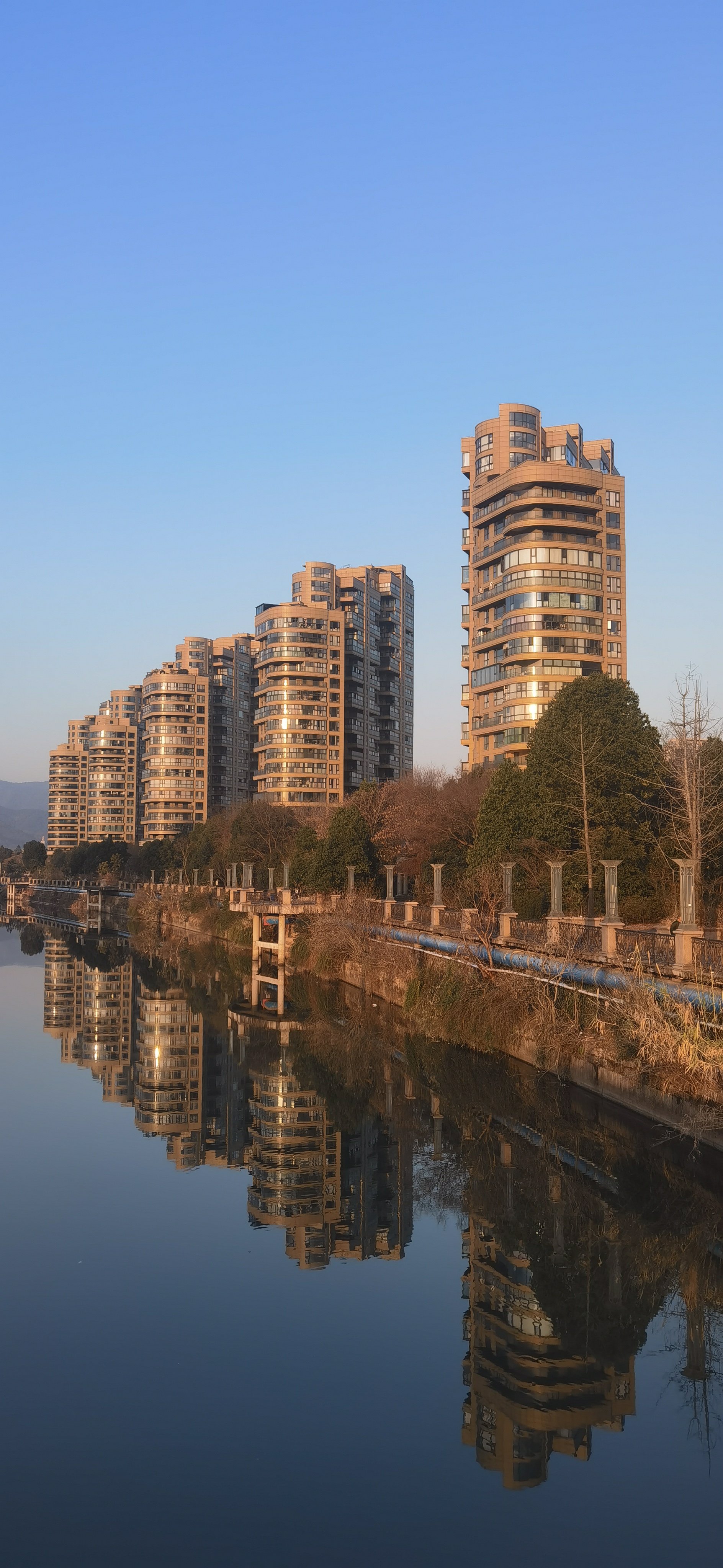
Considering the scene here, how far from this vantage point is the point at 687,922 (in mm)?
22875

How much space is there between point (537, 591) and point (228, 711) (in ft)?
283

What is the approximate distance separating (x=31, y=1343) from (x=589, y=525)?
69.0 metres

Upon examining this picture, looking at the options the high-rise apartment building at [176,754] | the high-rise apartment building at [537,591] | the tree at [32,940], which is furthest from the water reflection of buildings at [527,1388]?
the high-rise apartment building at [176,754]

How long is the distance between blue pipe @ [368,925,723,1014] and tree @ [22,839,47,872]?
144136 mm

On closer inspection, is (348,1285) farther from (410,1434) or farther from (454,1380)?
(410,1434)

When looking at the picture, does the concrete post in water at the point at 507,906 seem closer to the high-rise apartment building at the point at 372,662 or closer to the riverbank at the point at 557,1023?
the riverbank at the point at 557,1023

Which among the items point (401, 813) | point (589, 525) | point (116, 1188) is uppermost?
point (589, 525)

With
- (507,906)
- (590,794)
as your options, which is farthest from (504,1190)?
(590,794)

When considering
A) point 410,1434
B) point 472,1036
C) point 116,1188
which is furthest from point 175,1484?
point 472,1036

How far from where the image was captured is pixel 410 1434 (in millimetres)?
12445

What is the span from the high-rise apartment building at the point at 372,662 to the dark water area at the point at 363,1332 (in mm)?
103883

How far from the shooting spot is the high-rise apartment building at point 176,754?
150 m

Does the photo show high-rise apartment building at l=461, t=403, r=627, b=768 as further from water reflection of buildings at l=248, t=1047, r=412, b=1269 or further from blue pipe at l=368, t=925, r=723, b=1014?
water reflection of buildings at l=248, t=1047, r=412, b=1269

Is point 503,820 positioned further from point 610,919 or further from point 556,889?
point 610,919
